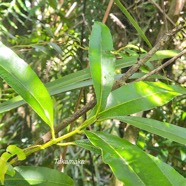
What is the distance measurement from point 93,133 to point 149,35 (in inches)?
32.1

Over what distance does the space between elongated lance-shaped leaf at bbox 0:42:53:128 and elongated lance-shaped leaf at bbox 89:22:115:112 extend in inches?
2.7

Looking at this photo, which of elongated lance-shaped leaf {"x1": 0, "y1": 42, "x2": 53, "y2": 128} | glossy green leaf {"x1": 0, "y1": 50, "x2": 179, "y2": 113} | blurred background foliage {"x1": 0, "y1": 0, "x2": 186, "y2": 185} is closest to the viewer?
elongated lance-shaped leaf {"x1": 0, "y1": 42, "x2": 53, "y2": 128}

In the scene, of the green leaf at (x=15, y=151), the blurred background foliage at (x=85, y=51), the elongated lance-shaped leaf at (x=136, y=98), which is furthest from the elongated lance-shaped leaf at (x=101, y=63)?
the blurred background foliage at (x=85, y=51)

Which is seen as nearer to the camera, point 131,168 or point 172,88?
point 131,168

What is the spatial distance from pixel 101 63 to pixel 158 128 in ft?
0.40

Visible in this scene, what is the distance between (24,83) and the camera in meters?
0.53

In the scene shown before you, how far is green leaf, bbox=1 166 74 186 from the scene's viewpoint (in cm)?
56

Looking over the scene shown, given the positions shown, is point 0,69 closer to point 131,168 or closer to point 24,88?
point 24,88

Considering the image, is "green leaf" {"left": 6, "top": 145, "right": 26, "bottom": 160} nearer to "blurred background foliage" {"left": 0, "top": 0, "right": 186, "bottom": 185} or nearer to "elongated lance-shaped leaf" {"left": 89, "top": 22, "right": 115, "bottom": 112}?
"elongated lance-shaped leaf" {"left": 89, "top": 22, "right": 115, "bottom": 112}

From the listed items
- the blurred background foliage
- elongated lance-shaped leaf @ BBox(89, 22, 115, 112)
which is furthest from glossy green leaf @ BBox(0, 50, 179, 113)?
the blurred background foliage

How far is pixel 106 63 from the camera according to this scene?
58 cm

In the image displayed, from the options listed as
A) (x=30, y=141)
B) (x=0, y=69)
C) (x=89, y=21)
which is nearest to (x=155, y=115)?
(x=89, y=21)

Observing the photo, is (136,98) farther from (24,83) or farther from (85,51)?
(85,51)

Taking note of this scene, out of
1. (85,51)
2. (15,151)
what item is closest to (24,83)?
(15,151)
